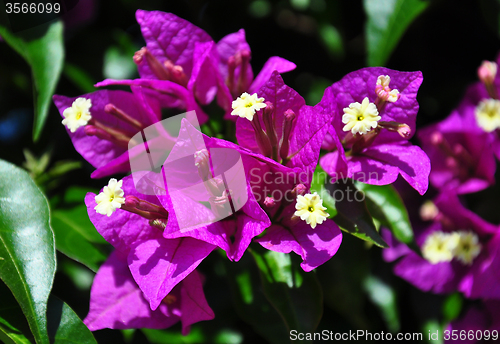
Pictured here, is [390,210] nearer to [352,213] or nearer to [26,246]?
[352,213]

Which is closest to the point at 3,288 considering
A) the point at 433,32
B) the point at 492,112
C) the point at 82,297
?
the point at 82,297

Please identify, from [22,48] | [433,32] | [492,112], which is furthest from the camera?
[433,32]

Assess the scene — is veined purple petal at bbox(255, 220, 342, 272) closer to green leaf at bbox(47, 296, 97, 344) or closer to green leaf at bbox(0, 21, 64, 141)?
green leaf at bbox(47, 296, 97, 344)

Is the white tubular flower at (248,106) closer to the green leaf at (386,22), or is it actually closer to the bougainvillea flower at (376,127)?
the bougainvillea flower at (376,127)

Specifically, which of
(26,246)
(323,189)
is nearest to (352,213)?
(323,189)

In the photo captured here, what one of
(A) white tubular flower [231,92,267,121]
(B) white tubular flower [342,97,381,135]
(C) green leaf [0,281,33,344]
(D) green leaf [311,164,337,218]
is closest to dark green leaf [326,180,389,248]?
(D) green leaf [311,164,337,218]

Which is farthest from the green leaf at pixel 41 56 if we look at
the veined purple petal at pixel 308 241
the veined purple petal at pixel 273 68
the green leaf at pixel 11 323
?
the veined purple petal at pixel 308 241

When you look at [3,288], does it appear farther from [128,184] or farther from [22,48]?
[22,48]
